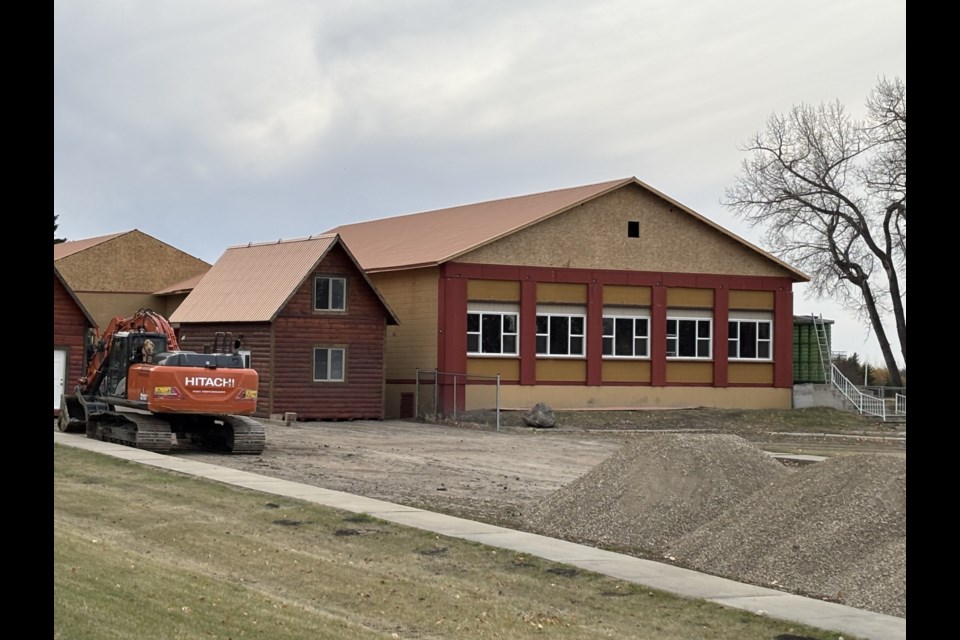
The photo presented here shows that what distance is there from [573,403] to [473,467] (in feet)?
63.8

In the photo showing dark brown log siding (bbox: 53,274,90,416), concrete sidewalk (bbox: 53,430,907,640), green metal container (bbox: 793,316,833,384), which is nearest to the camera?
concrete sidewalk (bbox: 53,430,907,640)

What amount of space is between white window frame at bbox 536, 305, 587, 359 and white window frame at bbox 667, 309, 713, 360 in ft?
12.5

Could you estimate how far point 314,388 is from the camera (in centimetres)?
4297

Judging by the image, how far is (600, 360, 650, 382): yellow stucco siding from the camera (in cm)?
4869

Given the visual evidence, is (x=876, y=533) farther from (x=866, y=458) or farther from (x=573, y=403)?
(x=573, y=403)

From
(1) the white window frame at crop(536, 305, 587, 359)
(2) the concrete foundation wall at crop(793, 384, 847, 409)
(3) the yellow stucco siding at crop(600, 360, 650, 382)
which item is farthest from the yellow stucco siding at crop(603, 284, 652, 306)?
(2) the concrete foundation wall at crop(793, 384, 847, 409)

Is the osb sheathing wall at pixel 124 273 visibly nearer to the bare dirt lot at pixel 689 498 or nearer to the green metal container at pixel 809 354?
the green metal container at pixel 809 354

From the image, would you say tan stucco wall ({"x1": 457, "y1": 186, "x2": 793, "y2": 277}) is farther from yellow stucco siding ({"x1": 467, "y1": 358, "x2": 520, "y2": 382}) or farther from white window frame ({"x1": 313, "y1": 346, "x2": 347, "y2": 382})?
white window frame ({"x1": 313, "y1": 346, "x2": 347, "y2": 382})

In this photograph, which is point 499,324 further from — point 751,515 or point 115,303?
point 751,515

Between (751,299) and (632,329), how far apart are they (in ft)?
18.4

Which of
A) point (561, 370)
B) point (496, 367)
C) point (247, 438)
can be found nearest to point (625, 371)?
point (561, 370)

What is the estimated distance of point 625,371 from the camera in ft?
161

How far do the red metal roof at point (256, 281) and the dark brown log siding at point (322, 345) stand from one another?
1.19ft
